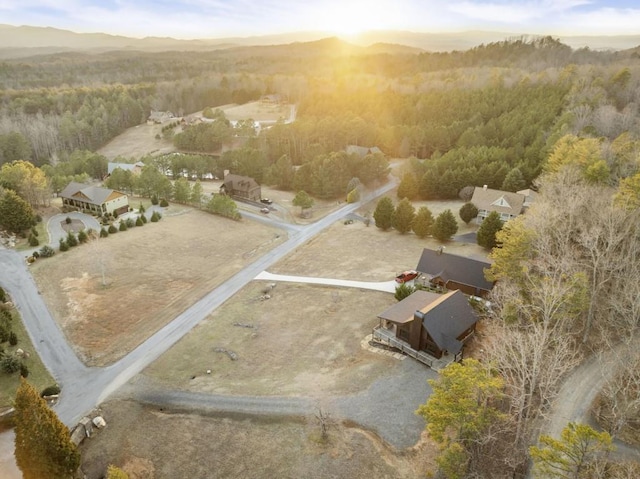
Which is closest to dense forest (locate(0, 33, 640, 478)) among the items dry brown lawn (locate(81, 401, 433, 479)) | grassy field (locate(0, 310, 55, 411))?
dry brown lawn (locate(81, 401, 433, 479))

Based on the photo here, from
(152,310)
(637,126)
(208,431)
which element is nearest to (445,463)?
(208,431)

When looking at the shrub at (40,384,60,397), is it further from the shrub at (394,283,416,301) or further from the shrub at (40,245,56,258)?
the shrub at (394,283,416,301)

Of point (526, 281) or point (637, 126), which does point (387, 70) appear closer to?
point (637, 126)

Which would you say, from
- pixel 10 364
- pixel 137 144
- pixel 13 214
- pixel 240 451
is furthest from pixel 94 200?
pixel 137 144

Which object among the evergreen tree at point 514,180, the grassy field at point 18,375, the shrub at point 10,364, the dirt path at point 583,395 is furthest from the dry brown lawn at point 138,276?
the evergreen tree at point 514,180

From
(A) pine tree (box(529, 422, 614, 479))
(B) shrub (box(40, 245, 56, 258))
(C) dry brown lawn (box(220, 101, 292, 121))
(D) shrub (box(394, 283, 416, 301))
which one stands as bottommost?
(B) shrub (box(40, 245, 56, 258))
